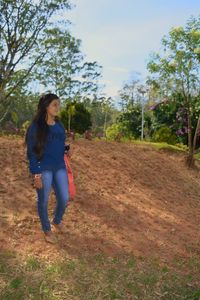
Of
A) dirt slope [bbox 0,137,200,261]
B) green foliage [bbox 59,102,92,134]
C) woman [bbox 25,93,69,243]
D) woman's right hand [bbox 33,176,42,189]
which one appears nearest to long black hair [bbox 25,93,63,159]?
woman [bbox 25,93,69,243]

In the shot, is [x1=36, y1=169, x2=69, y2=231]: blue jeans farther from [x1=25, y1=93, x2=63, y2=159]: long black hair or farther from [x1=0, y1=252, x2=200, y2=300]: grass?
[x1=0, y1=252, x2=200, y2=300]: grass

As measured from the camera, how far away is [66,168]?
5750mm

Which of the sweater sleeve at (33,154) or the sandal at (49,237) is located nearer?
the sweater sleeve at (33,154)

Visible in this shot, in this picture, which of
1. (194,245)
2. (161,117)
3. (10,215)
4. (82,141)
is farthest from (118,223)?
(161,117)

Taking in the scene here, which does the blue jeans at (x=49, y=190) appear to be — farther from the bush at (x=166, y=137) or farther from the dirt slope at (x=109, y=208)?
the bush at (x=166, y=137)

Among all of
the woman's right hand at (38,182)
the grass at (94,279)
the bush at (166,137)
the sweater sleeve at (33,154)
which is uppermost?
the sweater sleeve at (33,154)

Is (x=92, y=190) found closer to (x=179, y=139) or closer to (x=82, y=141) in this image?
(x=82, y=141)

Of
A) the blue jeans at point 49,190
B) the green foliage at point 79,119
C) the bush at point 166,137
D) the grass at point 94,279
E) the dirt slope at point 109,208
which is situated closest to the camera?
the grass at point 94,279

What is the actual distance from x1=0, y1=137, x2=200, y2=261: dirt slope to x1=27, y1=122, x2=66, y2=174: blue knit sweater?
0.97 metres

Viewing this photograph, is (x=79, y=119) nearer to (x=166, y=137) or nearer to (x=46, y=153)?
(x=166, y=137)

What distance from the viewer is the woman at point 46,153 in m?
5.36

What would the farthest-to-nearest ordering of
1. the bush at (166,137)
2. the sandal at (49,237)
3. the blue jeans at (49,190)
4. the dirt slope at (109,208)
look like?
the bush at (166,137) < the dirt slope at (109,208) < the sandal at (49,237) < the blue jeans at (49,190)

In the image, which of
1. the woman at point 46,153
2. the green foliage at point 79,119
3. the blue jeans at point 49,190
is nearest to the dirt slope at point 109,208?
the blue jeans at point 49,190

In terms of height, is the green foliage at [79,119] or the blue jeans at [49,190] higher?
the green foliage at [79,119]
